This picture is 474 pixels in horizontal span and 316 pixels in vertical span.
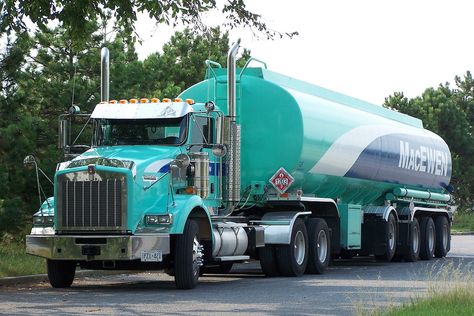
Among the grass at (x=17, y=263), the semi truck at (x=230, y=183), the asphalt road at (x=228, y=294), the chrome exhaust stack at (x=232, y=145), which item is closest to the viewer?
the asphalt road at (x=228, y=294)

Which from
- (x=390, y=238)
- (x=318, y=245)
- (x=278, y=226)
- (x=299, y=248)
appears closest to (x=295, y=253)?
(x=299, y=248)

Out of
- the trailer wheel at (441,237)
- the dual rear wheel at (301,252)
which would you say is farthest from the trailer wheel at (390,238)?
the dual rear wheel at (301,252)

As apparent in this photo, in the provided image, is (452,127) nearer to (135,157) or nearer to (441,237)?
(441,237)

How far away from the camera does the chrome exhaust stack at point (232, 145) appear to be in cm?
2048

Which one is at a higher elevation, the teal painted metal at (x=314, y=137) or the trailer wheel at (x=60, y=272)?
the teal painted metal at (x=314, y=137)

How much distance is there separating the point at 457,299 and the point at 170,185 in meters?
6.40

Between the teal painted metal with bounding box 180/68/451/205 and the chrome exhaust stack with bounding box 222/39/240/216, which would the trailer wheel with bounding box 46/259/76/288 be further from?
the teal painted metal with bounding box 180/68/451/205

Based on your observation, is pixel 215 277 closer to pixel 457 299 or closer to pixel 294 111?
pixel 294 111

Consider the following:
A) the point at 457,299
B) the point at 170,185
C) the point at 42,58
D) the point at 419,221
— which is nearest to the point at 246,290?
the point at 170,185

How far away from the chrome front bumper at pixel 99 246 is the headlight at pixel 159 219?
235mm

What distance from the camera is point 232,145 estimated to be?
20531 millimetres

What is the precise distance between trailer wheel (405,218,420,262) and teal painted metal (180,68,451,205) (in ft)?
3.80

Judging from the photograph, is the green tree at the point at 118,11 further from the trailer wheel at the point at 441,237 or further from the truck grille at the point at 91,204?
the trailer wheel at the point at 441,237

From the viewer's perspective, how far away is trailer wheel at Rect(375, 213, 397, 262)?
27.6 metres
